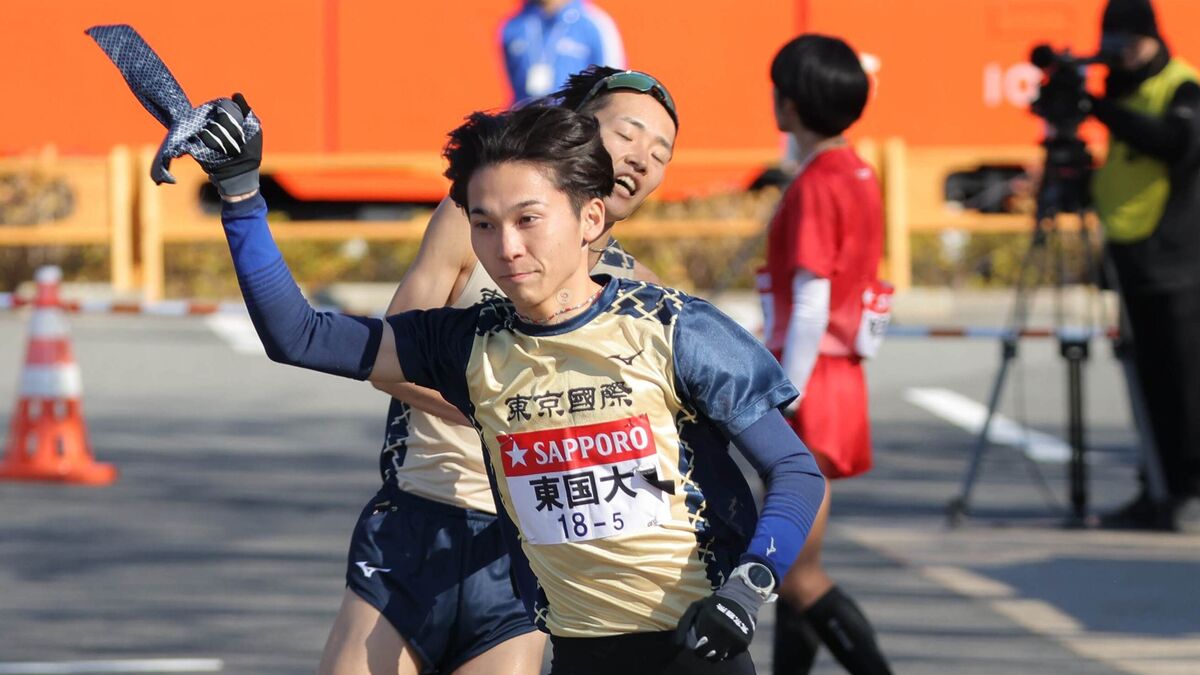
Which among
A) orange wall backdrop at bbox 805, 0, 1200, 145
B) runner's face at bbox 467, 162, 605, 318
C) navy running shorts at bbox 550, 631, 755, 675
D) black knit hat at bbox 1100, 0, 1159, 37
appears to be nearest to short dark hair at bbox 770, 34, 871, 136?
runner's face at bbox 467, 162, 605, 318

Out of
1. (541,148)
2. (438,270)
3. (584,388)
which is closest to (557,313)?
(584,388)

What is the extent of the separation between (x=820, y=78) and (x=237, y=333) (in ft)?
35.4

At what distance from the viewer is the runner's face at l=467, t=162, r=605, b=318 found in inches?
127

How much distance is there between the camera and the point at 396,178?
17609 mm

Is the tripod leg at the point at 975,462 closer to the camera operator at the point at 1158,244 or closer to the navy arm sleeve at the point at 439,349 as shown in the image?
the camera operator at the point at 1158,244

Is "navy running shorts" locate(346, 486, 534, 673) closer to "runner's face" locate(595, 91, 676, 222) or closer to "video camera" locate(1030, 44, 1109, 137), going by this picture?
"runner's face" locate(595, 91, 676, 222)

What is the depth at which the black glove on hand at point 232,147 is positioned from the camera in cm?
305

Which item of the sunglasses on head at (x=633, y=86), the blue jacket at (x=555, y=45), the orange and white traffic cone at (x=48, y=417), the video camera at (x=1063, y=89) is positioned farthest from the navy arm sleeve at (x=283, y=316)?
the orange and white traffic cone at (x=48, y=417)

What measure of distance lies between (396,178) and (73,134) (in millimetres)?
3118

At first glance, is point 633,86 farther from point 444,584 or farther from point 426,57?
point 426,57

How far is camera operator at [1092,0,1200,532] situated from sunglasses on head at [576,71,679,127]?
16.2 feet

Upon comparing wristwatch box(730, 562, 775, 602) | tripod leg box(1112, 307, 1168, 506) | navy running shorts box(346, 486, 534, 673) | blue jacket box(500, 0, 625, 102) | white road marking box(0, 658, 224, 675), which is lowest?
white road marking box(0, 658, 224, 675)

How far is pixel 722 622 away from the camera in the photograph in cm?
301

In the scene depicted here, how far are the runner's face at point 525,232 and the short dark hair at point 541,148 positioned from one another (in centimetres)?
2
